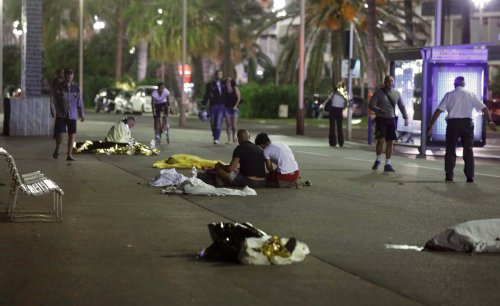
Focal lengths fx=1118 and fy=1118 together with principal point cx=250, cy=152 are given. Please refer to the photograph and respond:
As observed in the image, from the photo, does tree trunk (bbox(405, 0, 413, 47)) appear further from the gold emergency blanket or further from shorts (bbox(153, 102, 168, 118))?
the gold emergency blanket

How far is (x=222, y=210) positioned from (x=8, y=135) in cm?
2088

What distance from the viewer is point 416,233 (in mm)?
12648

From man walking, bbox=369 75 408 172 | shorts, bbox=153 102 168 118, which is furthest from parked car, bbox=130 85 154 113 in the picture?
man walking, bbox=369 75 408 172

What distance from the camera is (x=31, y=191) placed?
12742 mm

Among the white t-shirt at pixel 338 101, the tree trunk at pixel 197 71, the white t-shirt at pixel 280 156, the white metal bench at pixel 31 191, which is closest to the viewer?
the white metal bench at pixel 31 191

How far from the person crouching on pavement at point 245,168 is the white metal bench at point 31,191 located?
Answer: 3.66 m

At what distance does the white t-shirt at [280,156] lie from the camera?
17.2 m

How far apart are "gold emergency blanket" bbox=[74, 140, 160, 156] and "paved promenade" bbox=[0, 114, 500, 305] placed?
14.7ft

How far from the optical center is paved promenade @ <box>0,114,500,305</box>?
884cm

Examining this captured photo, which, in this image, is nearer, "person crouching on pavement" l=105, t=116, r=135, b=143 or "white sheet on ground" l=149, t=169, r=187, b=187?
"white sheet on ground" l=149, t=169, r=187, b=187

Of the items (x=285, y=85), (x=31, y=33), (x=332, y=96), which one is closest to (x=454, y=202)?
(x=332, y=96)

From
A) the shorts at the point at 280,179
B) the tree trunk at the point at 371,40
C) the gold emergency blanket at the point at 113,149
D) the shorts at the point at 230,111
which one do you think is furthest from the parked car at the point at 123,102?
the shorts at the point at 280,179

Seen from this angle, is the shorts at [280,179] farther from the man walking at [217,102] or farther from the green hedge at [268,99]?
the green hedge at [268,99]

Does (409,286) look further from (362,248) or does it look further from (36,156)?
(36,156)
